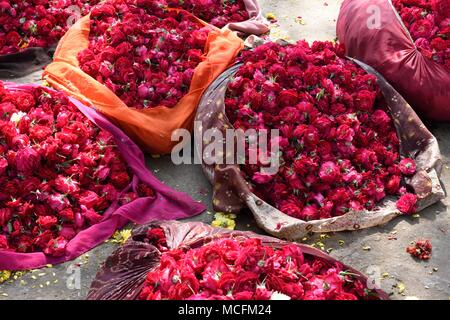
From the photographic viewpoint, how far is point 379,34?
3.71 m

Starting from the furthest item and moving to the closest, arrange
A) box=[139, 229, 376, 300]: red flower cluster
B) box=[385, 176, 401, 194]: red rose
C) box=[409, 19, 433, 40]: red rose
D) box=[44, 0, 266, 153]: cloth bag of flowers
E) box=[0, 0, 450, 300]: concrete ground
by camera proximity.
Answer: box=[409, 19, 433, 40]: red rose, box=[44, 0, 266, 153]: cloth bag of flowers, box=[385, 176, 401, 194]: red rose, box=[0, 0, 450, 300]: concrete ground, box=[139, 229, 376, 300]: red flower cluster

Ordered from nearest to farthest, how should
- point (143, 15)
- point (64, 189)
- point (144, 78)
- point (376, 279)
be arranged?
point (376, 279)
point (64, 189)
point (144, 78)
point (143, 15)

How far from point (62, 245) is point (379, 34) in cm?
224

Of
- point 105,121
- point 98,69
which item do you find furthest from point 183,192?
point 98,69

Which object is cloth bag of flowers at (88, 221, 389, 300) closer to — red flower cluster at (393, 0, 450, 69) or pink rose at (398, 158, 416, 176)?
pink rose at (398, 158, 416, 176)

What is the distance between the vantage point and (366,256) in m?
2.96

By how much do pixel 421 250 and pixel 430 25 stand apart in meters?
1.48

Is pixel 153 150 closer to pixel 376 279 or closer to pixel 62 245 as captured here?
pixel 62 245

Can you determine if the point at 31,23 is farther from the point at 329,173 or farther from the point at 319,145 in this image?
the point at 329,173

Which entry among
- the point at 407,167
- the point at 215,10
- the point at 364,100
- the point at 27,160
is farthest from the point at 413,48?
the point at 27,160

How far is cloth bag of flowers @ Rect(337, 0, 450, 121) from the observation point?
3.58 metres

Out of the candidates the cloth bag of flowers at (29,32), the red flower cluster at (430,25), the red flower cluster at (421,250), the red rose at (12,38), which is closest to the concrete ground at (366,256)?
the red flower cluster at (421,250)

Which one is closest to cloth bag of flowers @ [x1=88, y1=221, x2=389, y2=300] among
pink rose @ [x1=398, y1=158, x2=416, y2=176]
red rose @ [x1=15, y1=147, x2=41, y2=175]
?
red rose @ [x1=15, y1=147, x2=41, y2=175]

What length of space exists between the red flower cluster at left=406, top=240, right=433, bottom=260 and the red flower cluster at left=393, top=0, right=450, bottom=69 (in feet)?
3.82
